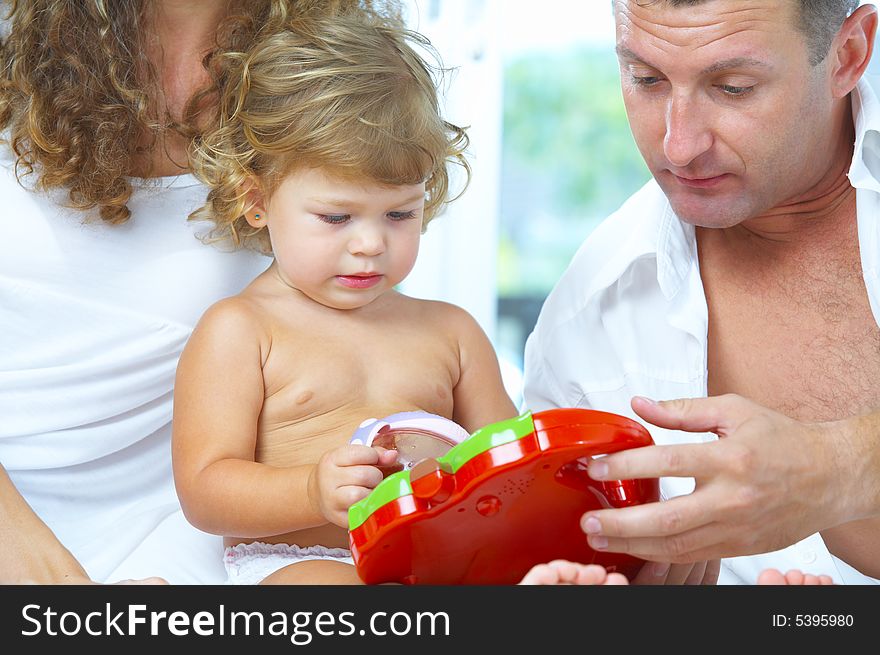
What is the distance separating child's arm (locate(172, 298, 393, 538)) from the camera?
3.93 ft

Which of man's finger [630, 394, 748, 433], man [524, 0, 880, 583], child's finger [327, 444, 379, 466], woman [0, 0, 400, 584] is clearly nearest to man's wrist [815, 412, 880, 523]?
man [524, 0, 880, 583]

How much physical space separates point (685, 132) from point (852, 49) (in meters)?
0.32

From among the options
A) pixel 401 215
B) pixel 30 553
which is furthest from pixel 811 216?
pixel 30 553

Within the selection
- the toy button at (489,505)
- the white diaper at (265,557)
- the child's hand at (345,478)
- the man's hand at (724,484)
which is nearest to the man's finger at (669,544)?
the man's hand at (724,484)

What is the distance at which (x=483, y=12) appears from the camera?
285 cm

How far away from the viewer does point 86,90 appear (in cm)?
140

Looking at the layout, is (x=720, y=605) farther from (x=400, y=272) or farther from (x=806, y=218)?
(x=806, y=218)

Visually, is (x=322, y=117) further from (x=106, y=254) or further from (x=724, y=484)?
(x=724, y=484)

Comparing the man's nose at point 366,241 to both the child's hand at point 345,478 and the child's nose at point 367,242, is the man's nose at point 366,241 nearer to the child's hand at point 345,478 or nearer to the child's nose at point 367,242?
the child's nose at point 367,242

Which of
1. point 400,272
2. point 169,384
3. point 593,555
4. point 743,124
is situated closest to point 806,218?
point 743,124

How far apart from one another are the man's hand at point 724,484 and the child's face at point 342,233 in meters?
0.46

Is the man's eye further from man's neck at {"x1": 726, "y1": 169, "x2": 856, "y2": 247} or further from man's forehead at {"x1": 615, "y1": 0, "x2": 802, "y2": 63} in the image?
man's neck at {"x1": 726, "y1": 169, "x2": 856, "y2": 247}

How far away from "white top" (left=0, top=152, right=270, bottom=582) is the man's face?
2.14 ft

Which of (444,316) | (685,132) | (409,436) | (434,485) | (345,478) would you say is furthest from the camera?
(444,316)
